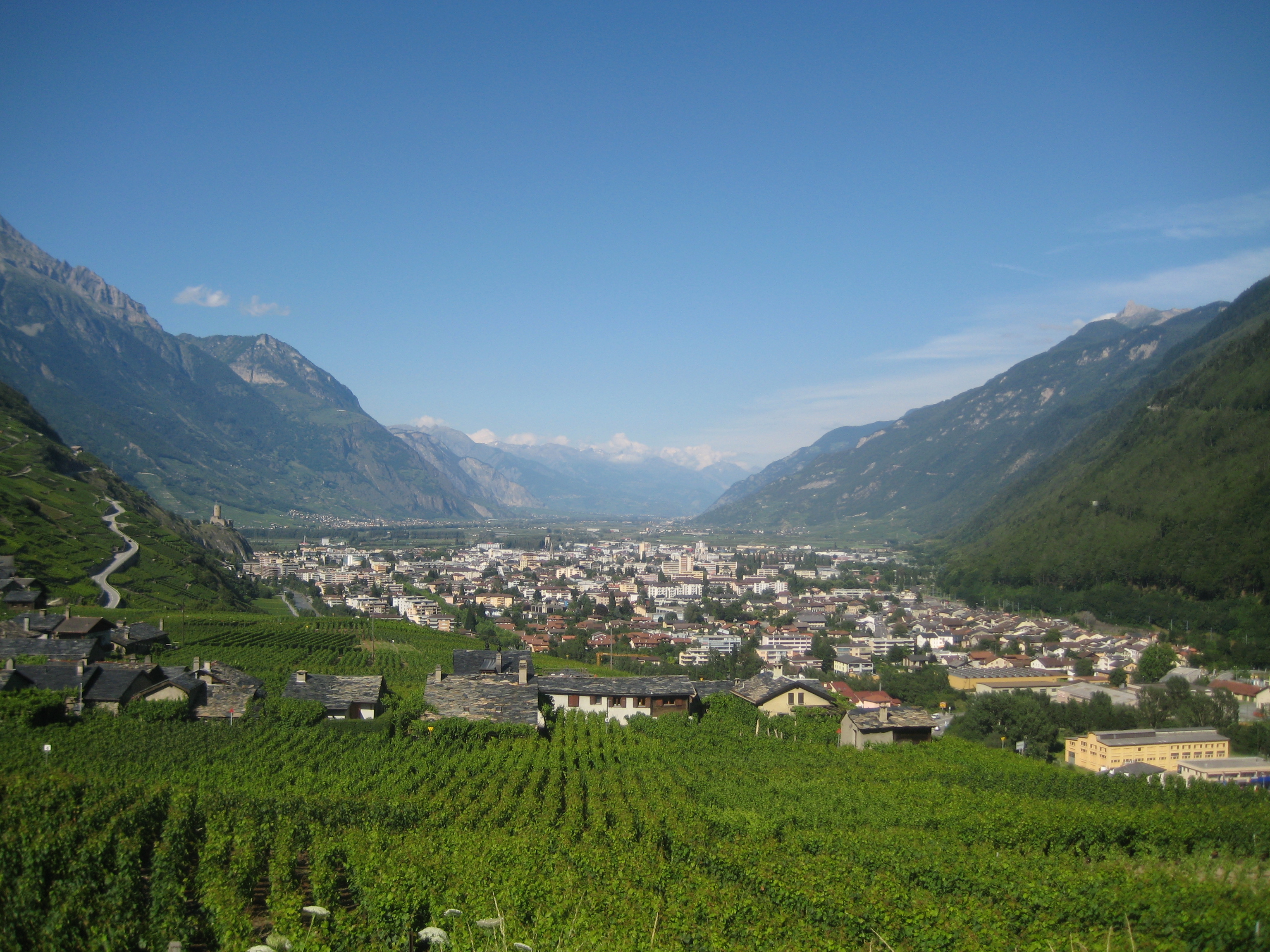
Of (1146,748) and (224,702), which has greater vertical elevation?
(224,702)

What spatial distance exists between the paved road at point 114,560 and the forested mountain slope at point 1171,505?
84957 millimetres

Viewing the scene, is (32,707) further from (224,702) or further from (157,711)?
(224,702)

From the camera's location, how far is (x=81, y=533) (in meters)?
62.7

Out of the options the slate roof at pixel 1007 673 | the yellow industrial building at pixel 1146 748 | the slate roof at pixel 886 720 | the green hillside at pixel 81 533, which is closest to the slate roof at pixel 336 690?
the slate roof at pixel 886 720

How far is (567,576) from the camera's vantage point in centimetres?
13000

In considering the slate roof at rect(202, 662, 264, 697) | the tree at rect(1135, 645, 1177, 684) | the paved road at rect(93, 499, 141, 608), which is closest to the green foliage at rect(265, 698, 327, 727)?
the slate roof at rect(202, 662, 264, 697)

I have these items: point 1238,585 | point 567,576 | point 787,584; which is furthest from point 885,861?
point 567,576

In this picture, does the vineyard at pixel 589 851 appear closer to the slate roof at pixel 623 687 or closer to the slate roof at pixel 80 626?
the slate roof at pixel 623 687

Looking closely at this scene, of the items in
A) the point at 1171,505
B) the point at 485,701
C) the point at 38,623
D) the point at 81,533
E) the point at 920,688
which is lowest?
the point at 920,688

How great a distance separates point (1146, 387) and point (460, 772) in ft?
504

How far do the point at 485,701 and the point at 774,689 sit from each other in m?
11.6

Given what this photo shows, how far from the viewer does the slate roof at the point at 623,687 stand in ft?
102

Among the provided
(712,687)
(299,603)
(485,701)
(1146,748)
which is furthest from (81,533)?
(1146,748)

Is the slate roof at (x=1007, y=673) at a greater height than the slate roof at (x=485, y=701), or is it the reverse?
the slate roof at (x=485, y=701)
